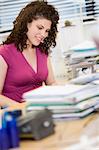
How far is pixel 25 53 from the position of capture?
8.70ft

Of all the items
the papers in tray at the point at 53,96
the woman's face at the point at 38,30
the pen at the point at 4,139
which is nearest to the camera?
the pen at the point at 4,139

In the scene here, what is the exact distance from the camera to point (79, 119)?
1617 millimetres

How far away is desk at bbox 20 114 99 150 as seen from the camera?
4.36ft

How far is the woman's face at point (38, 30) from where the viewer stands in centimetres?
253

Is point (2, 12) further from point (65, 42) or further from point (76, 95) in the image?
point (76, 95)

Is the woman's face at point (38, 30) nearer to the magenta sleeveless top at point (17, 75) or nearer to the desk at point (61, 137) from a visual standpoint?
the magenta sleeveless top at point (17, 75)

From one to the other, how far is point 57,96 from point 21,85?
1050 mm

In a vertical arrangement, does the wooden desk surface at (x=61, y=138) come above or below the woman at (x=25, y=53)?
below

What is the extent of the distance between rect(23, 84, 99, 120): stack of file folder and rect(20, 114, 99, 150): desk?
5cm

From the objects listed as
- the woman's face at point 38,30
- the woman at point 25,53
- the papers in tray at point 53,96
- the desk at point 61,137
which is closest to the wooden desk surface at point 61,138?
the desk at point 61,137

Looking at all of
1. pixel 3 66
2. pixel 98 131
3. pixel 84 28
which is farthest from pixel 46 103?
pixel 84 28

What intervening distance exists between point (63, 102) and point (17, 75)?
3.35ft

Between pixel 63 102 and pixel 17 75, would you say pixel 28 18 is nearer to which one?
pixel 17 75

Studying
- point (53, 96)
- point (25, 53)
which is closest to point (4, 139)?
point (53, 96)
